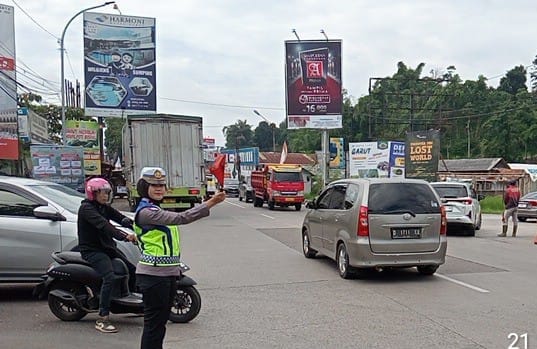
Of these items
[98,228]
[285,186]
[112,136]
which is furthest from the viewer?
[112,136]

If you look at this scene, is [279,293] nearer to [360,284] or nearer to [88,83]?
[360,284]

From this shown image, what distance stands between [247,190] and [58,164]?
17841 mm

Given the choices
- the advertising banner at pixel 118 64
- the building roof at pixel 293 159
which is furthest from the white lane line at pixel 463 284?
the building roof at pixel 293 159

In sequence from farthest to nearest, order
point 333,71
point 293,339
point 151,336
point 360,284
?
point 333,71, point 360,284, point 293,339, point 151,336

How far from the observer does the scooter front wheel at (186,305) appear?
7.16 metres

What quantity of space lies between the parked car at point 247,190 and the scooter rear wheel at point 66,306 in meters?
31.4

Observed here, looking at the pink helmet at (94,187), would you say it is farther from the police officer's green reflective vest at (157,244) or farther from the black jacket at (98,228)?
the police officer's green reflective vest at (157,244)

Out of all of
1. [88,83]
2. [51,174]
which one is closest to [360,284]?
[51,174]

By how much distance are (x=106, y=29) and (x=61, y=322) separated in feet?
95.3

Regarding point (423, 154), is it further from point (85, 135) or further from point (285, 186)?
point (85, 135)

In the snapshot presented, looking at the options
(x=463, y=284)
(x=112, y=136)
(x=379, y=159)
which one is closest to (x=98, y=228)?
(x=463, y=284)

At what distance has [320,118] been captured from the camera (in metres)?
37.0

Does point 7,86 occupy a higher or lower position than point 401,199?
higher

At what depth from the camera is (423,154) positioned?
36.6m
